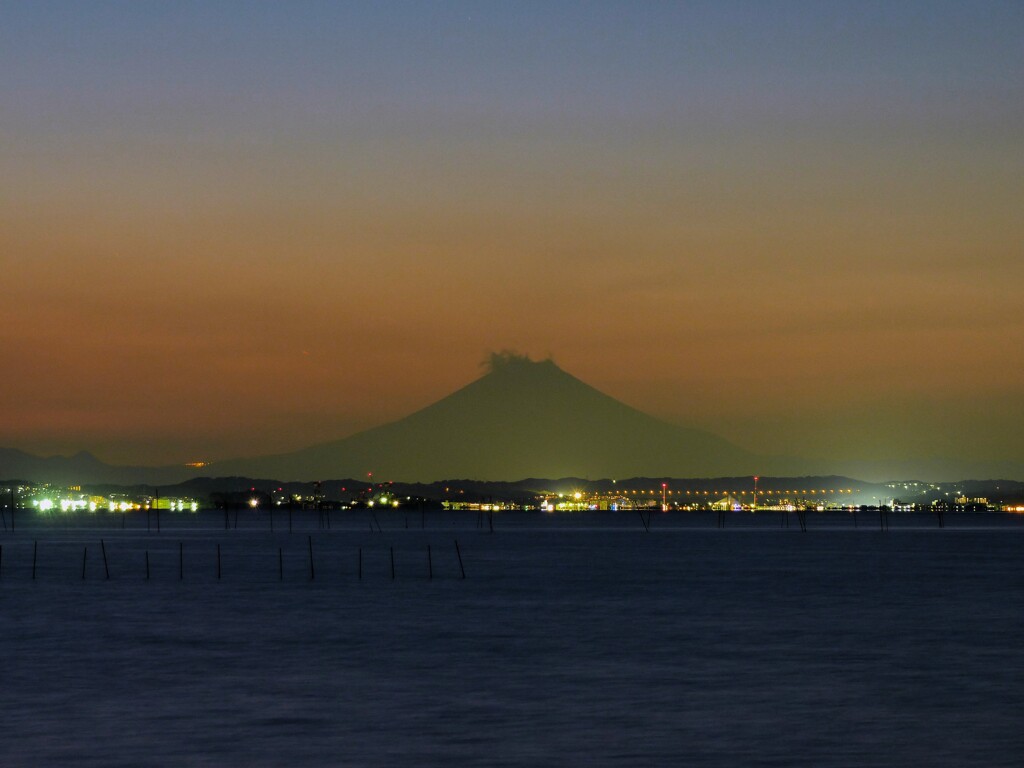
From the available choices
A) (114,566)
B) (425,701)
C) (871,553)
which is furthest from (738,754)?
(871,553)

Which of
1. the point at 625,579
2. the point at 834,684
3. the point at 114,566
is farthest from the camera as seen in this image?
the point at 114,566

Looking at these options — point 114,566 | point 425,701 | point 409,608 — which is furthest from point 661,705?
point 114,566

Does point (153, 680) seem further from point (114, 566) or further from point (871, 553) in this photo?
point (871, 553)

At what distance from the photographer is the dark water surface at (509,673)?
110ft

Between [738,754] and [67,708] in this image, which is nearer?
[738,754]

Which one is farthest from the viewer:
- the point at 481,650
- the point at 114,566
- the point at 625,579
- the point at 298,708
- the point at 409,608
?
the point at 114,566

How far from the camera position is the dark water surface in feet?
110

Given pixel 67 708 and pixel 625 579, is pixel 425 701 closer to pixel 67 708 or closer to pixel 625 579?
pixel 67 708

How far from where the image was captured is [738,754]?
1282 inches

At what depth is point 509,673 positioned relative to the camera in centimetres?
4694

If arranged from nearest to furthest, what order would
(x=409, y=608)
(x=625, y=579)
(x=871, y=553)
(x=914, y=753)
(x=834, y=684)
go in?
(x=914, y=753), (x=834, y=684), (x=409, y=608), (x=625, y=579), (x=871, y=553)

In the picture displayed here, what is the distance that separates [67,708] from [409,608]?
116ft

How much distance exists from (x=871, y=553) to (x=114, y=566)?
80.1 m

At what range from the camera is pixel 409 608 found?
242 ft
